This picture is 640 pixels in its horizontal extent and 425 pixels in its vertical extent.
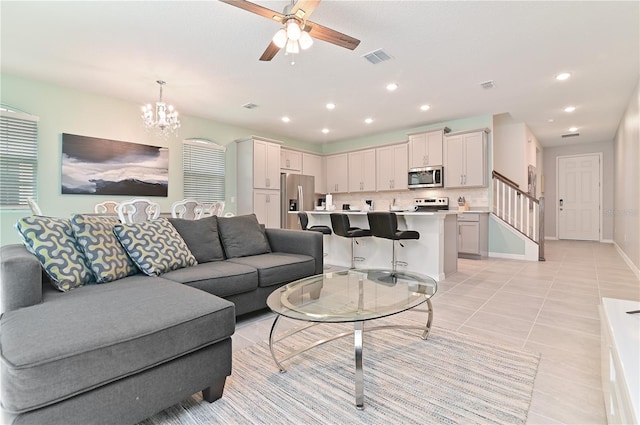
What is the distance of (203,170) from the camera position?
5.94 metres

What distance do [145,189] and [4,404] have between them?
4683 mm

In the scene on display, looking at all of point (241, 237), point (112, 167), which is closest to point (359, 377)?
point (241, 237)

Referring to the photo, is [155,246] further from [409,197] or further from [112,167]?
[409,197]

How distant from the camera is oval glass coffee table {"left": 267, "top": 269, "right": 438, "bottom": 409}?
59.6 inches

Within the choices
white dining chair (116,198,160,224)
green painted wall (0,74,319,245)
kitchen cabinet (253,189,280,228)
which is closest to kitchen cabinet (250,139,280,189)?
kitchen cabinet (253,189,280,228)

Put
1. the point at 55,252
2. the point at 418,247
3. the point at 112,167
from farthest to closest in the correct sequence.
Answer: the point at 112,167
the point at 418,247
the point at 55,252

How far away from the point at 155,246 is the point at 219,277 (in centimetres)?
57

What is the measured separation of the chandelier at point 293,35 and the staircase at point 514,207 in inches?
195

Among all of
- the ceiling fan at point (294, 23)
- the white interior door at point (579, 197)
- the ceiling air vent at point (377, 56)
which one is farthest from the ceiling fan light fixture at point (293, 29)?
the white interior door at point (579, 197)

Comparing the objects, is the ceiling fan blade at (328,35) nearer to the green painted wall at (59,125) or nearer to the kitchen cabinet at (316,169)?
the green painted wall at (59,125)

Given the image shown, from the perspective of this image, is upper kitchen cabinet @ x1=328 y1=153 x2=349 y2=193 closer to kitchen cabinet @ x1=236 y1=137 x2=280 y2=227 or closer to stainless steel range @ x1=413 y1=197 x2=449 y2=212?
kitchen cabinet @ x1=236 y1=137 x2=280 y2=227

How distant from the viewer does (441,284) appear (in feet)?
12.4

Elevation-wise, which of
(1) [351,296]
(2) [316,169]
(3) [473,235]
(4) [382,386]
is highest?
(2) [316,169]

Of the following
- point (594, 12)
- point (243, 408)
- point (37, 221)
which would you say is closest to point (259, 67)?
point (37, 221)
